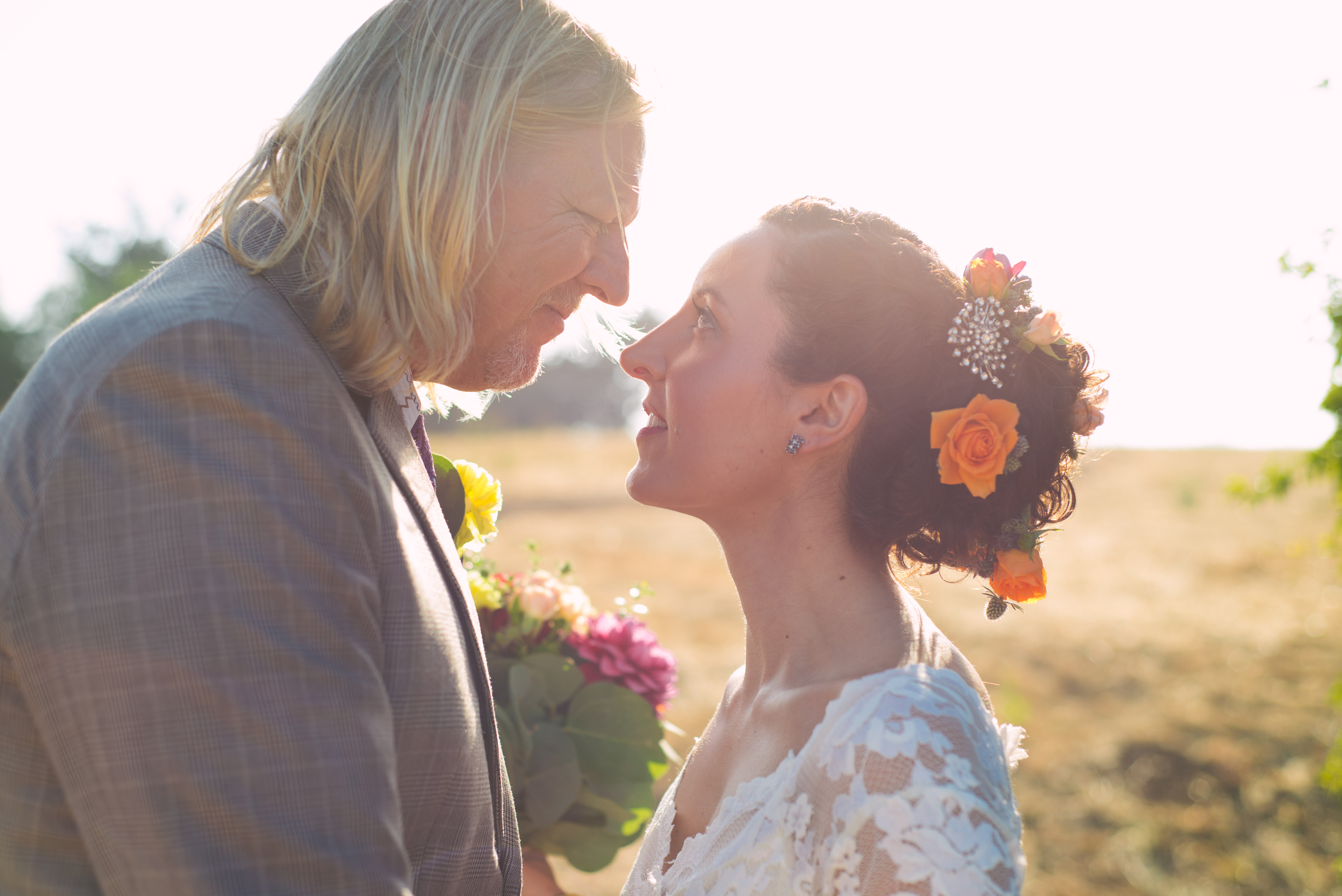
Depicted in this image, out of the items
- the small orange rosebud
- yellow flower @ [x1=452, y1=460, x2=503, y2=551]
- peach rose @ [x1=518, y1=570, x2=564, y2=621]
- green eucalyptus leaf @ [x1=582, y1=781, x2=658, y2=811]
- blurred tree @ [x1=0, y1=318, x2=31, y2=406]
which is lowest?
blurred tree @ [x1=0, y1=318, x2=31, y2=406]

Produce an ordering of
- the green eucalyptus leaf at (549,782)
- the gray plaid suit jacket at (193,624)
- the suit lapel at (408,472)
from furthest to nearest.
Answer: the green eucalyptus leaf at (549,782) → the suit lapel at (408,472) → the gray plaid suit jacket at (193,624)

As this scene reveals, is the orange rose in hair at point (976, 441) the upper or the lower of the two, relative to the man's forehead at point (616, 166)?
lower

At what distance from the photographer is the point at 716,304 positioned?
8.56 feet

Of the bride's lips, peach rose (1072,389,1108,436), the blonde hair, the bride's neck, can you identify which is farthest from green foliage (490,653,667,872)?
peach rose (1072,389,1108,436)

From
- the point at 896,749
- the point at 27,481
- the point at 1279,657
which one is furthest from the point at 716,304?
the point at 1279,657

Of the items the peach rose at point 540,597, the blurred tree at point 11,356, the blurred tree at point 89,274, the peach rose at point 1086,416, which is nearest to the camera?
the peach rose at point 1086,416

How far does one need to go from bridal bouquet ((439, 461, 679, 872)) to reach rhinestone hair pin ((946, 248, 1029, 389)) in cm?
116

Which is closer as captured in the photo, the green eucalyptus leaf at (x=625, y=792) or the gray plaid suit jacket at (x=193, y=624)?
the gray plaid suit jacket at (x=193, y=624)

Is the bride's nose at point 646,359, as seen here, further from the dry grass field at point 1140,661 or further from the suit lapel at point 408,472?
the dry grass field at point 1140,661

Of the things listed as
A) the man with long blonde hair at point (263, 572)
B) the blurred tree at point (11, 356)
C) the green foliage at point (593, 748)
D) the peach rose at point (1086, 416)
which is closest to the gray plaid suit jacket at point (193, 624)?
the man with long blonde hair at point (263, 572)

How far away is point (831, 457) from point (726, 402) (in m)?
0.32

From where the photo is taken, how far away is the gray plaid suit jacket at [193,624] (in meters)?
1.30

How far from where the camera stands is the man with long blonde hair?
1305mm

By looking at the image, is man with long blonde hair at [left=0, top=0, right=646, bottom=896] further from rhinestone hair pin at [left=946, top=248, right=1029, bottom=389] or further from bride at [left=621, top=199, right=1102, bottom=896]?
rhinestone hair pin at [left=946, top=248, right=1029, bottom=389]
